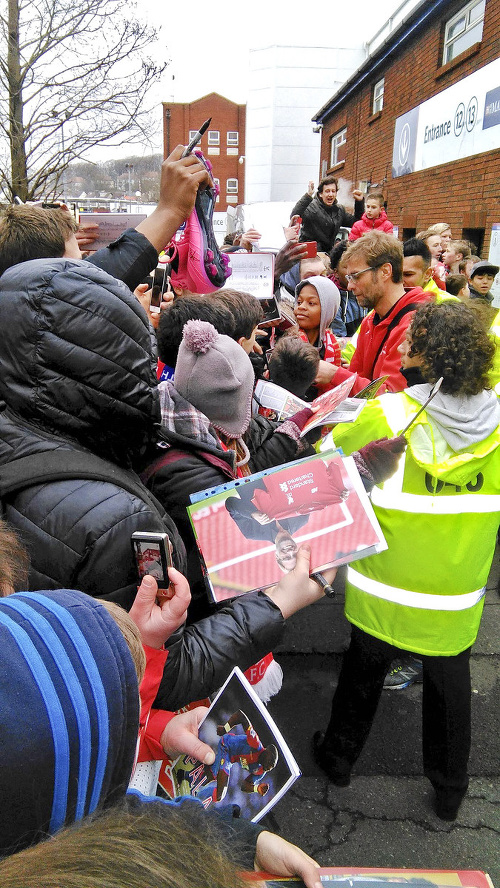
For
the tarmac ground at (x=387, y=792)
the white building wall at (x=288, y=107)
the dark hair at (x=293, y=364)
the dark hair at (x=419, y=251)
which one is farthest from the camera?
the white building wall at (x=288, y=107)

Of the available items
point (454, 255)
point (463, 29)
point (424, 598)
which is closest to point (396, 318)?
point (424, 598)

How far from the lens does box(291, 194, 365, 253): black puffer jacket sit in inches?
299

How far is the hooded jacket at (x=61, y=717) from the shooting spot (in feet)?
1.97

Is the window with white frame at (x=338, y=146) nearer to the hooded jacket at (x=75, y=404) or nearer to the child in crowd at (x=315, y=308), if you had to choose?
the child in crowd at (x=315, y=308)

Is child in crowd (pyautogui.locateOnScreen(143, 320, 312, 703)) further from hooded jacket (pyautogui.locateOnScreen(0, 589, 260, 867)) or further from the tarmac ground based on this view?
hooded jacket (pyautogui.locateOnScreen(0, 589, 260, 867))

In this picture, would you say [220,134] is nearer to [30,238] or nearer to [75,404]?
[30,238]

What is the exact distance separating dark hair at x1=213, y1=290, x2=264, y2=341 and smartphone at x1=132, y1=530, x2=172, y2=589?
1.45 m

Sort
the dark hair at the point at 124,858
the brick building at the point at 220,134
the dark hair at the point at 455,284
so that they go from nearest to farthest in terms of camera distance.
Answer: the dark hair at the point at 124,858
the dark hair at the point at 455,284
the brick building at the point at 220,134

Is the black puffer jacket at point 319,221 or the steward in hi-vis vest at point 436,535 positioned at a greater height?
the black puffer jacket at point 319,221

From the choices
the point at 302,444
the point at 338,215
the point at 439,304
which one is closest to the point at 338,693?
the point at 302,444

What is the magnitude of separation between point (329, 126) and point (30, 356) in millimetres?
22816

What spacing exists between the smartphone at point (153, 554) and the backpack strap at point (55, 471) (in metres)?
0.12

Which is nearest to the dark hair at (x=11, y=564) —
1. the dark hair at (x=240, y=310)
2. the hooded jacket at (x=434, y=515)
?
the hooded jacket at (x=434, y=515)

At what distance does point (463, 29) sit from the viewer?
1034 cm
